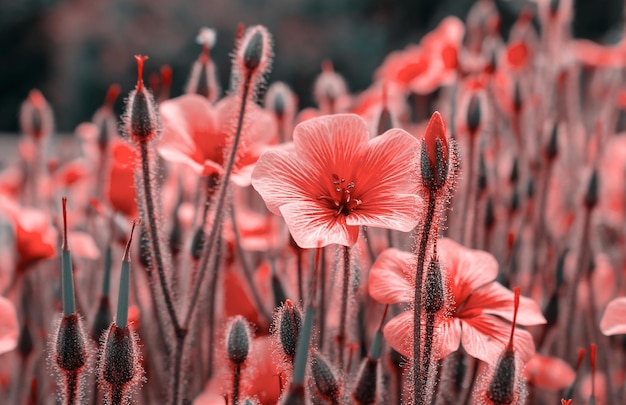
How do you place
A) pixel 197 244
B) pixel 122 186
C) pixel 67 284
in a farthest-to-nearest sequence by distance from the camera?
pixel 122 186, pixel 197 244, pixel 67 284

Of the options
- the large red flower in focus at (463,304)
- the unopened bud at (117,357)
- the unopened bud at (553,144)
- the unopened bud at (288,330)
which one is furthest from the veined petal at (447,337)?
the unopened bud at (553,144)

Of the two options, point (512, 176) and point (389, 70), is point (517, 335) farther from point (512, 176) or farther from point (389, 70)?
point (389, 70)

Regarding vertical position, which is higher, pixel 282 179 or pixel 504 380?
pixel 282 179

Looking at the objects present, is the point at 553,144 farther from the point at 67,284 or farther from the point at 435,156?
the point at 67,284

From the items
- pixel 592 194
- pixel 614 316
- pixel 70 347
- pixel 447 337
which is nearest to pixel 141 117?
pixel 70 347

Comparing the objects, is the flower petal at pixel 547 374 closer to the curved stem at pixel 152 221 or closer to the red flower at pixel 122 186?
the curved stem at pixel 152 221

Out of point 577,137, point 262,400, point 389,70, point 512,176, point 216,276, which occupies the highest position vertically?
point 389,70

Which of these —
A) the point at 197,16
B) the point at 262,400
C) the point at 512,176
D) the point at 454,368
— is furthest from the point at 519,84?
the point at 197,16

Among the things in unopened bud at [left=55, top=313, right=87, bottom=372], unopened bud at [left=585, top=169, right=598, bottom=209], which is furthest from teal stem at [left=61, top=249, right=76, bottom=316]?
unopened bud at [left=585, top=169, right=598, bottom=209]
